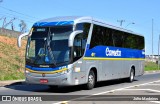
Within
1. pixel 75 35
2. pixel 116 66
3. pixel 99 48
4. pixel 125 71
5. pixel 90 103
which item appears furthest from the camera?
pixel 125 71

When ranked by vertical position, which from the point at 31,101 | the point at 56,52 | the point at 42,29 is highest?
the point at 42,29

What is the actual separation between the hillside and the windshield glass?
825 centimetres

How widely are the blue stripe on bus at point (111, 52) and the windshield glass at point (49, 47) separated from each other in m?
1.74

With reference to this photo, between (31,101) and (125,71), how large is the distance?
11758mm

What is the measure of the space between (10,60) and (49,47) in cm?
1672

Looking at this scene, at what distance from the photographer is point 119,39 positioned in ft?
75.6

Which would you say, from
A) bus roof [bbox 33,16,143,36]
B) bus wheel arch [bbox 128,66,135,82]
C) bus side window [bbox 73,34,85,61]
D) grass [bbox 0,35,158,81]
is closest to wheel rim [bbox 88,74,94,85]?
bus side window [bbox 73,34,85,61]

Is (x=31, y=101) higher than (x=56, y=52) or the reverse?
the reverse

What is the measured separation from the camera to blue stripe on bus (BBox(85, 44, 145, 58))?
19.0m

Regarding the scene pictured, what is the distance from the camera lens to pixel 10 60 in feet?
108

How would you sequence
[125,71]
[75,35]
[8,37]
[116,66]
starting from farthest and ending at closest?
[8,37]
[125,71]
[116,66]
[75,35]

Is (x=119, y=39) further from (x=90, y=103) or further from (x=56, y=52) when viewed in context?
(x=90, y=103)

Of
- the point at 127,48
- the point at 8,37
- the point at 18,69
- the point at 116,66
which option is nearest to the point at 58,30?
the point at 116,66

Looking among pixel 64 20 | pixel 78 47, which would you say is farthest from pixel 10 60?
pixel 78 47
